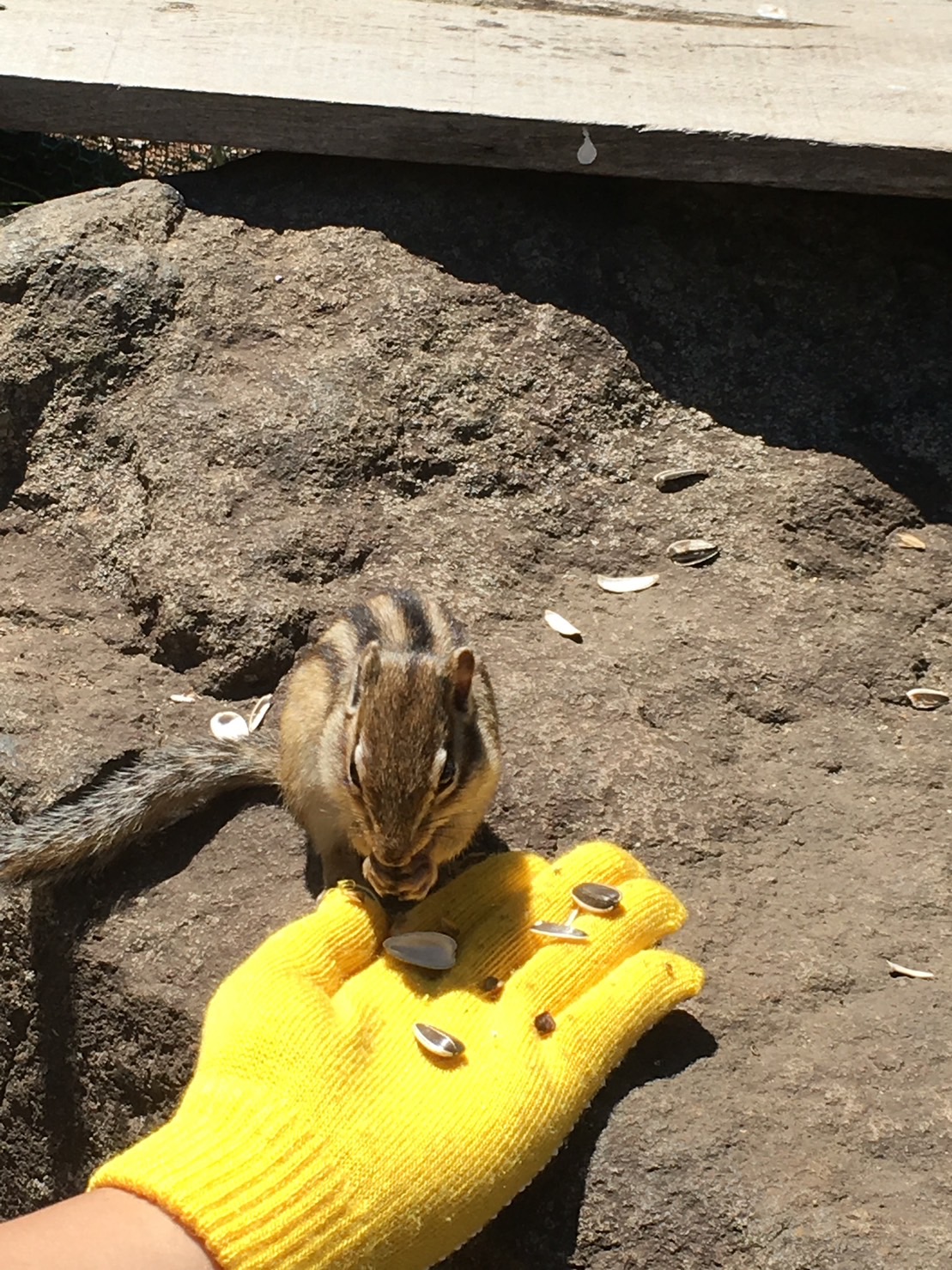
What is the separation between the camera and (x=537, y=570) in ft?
13.4

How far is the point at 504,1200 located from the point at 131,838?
1.28 meters

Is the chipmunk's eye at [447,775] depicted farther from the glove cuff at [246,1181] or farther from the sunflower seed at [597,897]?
the glove cuff at [246,1181]

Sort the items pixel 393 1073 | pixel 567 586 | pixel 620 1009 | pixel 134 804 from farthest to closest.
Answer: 1. pixel 567 586
2. pixel 134 804
3. pixel 620 1009
4. pixel 393 1073

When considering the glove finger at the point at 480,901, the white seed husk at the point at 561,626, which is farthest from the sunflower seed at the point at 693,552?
the glove finger at the point at 480,901

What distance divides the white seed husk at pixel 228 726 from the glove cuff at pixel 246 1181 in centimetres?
122

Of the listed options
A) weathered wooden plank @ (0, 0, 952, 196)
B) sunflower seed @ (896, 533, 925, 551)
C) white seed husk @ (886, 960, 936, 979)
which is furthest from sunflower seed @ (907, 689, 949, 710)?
weathered wooden plank @ (0, 0, 952, 196)

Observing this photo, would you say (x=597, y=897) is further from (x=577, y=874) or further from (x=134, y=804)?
A: (x=134, y=804)

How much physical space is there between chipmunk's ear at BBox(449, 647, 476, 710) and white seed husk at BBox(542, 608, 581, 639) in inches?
35.1

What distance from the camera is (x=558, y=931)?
2930 millimetres

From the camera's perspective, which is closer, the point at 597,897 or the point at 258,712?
the point at 597,897

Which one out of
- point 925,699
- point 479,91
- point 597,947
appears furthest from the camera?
point 479,91

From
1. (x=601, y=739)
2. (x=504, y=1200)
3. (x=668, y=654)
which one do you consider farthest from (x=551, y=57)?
(x=504, y=1200)

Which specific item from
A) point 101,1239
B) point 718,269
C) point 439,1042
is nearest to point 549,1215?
point 439,1042

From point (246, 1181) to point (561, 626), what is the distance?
190 centimetres
